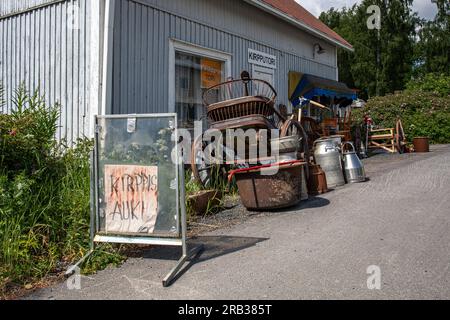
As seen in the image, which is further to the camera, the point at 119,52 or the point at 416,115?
the point at 416,115

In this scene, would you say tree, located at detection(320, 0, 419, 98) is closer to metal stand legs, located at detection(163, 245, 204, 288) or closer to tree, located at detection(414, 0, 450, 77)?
tree, located at detection(414, 0, 450, 77)

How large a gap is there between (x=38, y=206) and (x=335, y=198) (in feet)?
14.7

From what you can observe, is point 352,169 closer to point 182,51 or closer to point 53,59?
point 182,51

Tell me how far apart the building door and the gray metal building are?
621 mm

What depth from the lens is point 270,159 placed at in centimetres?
679

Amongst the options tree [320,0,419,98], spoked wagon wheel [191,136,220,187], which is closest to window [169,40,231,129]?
spoked wagon wheel [191,136,220,187]

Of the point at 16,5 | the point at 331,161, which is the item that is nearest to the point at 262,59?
the point at 331,161

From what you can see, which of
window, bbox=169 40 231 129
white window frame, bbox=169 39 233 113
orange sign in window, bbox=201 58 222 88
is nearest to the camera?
white window frame, bbox=169 39 233 113

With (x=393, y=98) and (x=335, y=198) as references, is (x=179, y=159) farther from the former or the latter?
(x=393, y=98)

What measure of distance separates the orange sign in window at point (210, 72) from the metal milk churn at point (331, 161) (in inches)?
105

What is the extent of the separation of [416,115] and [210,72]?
13.2 metres

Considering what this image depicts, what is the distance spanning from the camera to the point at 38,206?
456 centimetres

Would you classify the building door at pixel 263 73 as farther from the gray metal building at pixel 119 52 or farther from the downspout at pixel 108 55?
the downspout at pixel 108 55

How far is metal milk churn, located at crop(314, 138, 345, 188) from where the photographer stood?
8.15 metres
